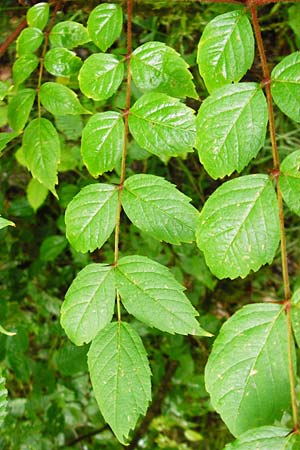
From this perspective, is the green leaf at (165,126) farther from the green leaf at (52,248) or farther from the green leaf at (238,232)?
the green leaf at (52,248)

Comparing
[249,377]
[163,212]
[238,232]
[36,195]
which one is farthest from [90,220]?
[36,195]

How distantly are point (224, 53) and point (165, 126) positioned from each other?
151 mm

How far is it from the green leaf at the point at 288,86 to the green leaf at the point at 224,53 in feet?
0.20

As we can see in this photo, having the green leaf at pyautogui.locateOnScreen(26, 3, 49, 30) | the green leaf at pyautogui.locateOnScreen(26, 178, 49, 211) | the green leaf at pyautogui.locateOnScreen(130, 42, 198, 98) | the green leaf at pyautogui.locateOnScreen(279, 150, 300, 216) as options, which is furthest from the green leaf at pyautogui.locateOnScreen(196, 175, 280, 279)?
the green leaf at pyautogui.locateOnScreen(26, 178, 49, 211)

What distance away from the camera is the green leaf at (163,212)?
33.9 inches

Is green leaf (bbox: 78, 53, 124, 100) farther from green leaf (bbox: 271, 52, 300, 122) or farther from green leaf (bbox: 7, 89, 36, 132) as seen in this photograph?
green leaf (bbox: 271, 52, 300, 122)

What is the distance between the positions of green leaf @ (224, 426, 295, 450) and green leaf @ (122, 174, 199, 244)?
0.98 feet

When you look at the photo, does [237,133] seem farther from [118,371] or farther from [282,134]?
[282,134]

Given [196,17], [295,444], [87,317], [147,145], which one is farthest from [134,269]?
[196,17]

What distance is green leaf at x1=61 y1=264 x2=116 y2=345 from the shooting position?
2.66 ft

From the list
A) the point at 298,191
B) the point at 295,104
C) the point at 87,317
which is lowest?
the point at 87,317

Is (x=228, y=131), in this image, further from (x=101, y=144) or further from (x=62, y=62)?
(x=62, y=62)

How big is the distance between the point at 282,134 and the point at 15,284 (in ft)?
3.28

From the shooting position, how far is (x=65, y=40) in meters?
1.11
